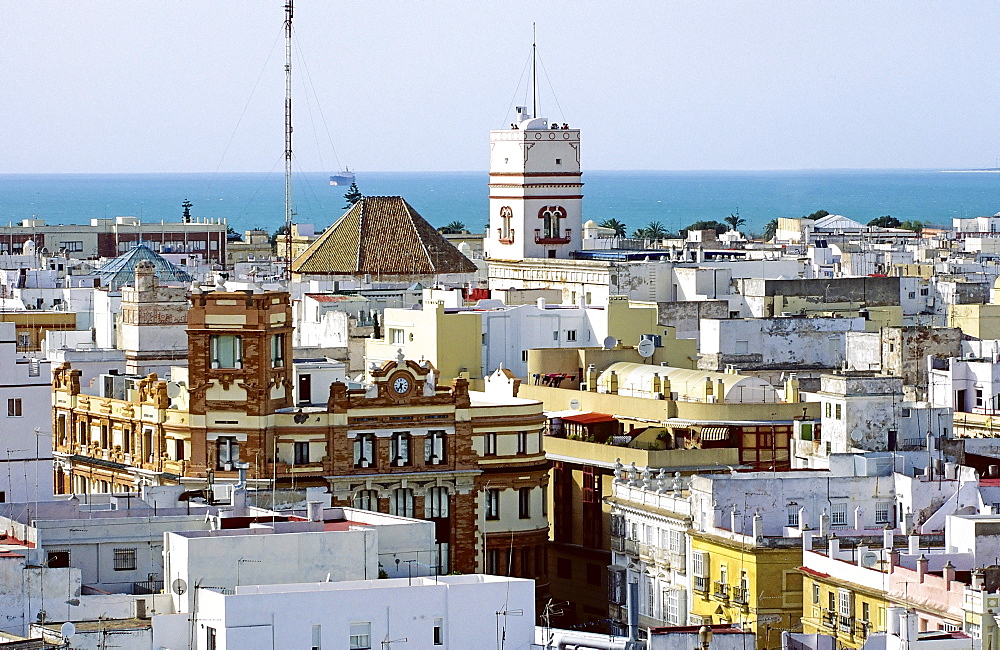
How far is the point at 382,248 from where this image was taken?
8606 cm

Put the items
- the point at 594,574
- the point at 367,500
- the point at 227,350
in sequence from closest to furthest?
the point at 367,500
the point at 227,350
the point at 594,574

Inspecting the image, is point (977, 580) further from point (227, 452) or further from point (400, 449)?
point (227, 452)

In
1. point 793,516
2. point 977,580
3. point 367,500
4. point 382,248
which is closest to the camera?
point 977,580

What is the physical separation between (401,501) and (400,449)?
37.9 inches

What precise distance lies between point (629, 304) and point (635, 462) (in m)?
16.9

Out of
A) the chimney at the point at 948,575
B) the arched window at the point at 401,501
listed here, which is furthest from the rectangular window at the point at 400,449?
the chimney at the point at 948,575

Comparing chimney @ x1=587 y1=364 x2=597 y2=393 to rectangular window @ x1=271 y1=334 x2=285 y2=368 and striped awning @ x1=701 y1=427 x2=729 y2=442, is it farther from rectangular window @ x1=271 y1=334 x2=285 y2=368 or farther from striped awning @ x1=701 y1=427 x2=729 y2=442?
rectangular window @ x1=271 y1=334 x2=285 y2=368

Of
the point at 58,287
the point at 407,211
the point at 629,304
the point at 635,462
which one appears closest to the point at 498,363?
the point at 629,304

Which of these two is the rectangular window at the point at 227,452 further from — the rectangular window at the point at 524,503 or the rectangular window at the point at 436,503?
the rectangular window at the point at 524,503

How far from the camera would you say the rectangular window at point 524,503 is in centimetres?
5422

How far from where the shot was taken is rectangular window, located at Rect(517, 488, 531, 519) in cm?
5422

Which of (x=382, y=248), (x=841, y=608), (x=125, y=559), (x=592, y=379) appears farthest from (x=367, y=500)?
(x=382, y=248)

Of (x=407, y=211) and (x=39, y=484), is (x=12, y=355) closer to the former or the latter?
(x=39, y=484)

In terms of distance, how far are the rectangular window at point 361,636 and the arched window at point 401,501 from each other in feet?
58.4
